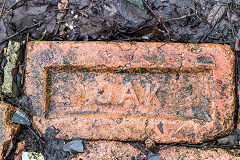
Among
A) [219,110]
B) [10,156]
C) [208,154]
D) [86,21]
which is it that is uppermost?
[86,21]

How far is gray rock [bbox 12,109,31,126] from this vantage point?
1.74m

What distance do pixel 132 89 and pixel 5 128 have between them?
0.96 m

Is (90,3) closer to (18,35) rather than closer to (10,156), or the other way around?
(18,35)

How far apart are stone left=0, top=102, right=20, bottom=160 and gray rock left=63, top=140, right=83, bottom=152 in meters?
0.40

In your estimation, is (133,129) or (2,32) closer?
(133,129)

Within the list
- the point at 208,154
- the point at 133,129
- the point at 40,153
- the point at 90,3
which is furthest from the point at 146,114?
the point at 90,3

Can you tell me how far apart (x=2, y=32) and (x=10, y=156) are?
3.16 ft

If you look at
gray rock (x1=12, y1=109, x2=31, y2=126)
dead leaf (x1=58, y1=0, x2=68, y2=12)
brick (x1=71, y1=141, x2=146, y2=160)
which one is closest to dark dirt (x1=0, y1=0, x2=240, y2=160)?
dead leaf (x1=58, y1=0, x2=68, y2=12)

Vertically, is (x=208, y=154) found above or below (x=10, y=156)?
above

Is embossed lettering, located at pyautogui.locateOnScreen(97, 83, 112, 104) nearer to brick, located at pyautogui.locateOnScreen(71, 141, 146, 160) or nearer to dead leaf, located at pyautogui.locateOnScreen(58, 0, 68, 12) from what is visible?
brick, located at pyautogui.locateOnScreen(71, 141, 146, 160)

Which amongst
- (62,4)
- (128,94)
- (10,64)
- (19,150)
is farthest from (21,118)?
(62,4)

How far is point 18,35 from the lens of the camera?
191cm

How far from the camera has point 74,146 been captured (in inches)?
66.6

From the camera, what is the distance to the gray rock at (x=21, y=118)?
174 cm
